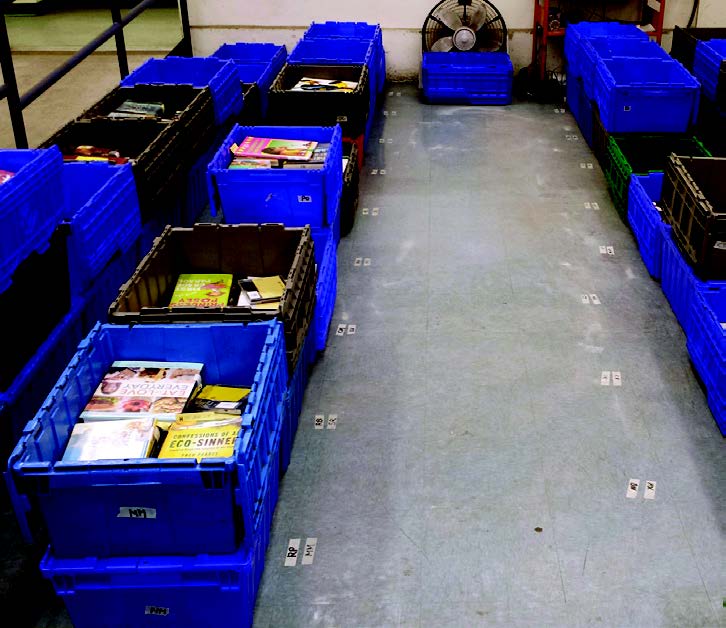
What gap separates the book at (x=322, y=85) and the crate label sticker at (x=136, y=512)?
4902 millimetres

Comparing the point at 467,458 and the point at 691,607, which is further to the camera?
the point at 467,458

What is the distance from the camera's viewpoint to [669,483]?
392 centimetres

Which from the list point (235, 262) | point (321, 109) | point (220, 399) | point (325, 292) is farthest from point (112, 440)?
point (321, 109)

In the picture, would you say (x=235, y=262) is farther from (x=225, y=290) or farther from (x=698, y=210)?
(x=698, y=210)

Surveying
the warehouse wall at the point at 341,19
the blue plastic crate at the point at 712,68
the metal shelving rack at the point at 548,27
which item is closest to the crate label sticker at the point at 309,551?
the blue plastic crate at the point at 712,68

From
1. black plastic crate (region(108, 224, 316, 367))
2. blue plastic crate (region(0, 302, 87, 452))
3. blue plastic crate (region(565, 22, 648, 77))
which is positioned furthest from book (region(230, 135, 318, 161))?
blue plastic crate (region(565, 22, 648, 77))

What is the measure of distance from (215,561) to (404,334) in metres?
2.42

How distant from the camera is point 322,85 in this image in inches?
294

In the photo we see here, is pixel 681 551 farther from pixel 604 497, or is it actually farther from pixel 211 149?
pixel 211 149

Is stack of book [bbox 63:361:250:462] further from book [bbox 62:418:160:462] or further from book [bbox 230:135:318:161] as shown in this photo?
book [bbox 230:135:318:161]

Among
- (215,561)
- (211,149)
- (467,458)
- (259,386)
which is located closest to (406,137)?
(211,149)

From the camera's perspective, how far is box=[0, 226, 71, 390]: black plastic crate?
12.1 feet

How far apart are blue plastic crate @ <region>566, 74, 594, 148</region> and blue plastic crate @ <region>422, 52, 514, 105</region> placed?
2.21 ft

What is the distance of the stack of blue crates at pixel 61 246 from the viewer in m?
3.69
